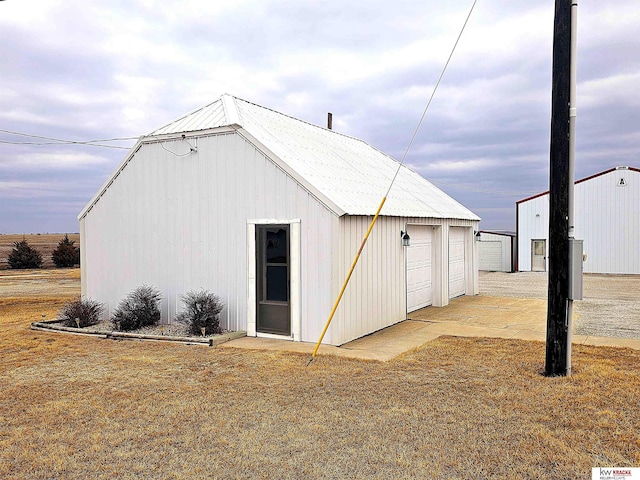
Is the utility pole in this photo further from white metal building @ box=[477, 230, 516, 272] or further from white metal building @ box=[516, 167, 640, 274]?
white metal building @ box=[477, 230, 516, 272]

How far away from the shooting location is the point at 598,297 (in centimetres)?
1584

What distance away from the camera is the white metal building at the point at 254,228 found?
9.06 m

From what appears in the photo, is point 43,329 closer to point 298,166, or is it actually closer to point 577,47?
point 298,166

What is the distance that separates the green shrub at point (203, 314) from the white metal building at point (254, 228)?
31 cm

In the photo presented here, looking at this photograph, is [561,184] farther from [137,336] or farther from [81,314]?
[81,314]

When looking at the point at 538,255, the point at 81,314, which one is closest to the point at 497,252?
the point at 538,255

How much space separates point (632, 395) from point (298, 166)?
19.9 feet

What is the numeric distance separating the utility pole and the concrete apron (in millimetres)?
2359

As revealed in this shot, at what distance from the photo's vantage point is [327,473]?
4.13 meters

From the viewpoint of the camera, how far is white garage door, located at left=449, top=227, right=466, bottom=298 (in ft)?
50.4

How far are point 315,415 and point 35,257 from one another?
1321 inches

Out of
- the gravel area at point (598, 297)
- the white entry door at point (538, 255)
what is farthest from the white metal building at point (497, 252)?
the gravel area at point (598, 297)

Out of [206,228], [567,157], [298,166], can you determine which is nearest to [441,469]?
[567,157]

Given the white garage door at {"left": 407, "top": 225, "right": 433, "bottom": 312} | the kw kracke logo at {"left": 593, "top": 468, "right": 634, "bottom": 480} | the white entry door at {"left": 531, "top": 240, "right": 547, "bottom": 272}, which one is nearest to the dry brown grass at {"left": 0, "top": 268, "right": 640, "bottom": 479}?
the kw kracke logo at {"left": 593, "top": 468, "right": 634, "bottom": 480}
